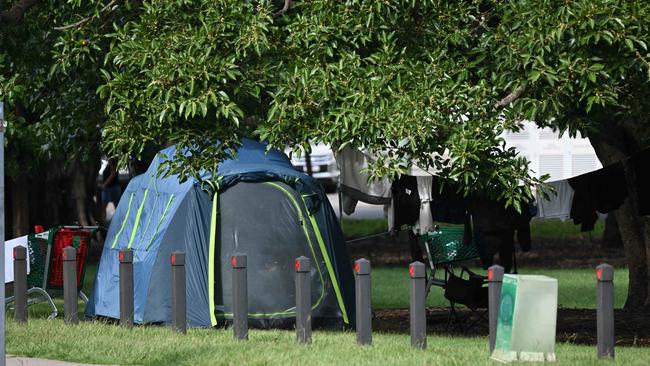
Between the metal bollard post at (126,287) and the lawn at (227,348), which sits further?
the metal bollard post at (126,287)

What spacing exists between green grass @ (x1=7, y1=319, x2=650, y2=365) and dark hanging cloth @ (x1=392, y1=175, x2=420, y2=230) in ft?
9.71

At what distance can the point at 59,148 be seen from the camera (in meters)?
16.4

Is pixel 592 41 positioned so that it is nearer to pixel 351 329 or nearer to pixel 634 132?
pixel 351 329

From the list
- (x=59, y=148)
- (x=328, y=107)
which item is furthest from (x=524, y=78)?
(x=59, y=148)

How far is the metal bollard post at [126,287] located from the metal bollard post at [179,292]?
23.4 inches

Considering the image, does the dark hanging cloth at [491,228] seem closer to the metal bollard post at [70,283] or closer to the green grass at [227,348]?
the green grass at [227,348]

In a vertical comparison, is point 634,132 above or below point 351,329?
above

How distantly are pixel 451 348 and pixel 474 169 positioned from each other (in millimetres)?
1540

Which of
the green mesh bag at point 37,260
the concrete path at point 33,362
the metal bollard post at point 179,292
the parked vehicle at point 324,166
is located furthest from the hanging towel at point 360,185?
the parked vehicle at point 324,166

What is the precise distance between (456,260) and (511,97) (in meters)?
3.71

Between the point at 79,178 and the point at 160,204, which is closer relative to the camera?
the point at 160,204

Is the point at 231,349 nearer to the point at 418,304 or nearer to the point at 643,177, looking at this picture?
the point at 418,304

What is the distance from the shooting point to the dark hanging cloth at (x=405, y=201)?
50.1 ft

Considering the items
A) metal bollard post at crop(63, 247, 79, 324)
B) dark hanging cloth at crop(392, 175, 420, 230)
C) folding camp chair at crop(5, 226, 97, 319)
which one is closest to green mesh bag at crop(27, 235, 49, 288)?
folding camp chair at crop(5, 226, 97, 319)
